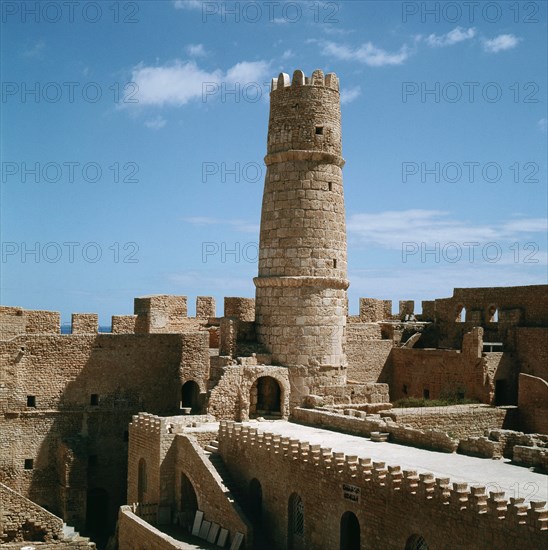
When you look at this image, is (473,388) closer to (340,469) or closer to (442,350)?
(442,350)

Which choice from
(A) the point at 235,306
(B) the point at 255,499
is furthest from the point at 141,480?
(A) the point at 235,306

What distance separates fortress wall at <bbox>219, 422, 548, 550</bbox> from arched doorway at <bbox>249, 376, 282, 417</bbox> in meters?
4.74

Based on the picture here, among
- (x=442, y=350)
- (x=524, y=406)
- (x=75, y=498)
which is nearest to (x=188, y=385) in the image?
(x=75, y=498)

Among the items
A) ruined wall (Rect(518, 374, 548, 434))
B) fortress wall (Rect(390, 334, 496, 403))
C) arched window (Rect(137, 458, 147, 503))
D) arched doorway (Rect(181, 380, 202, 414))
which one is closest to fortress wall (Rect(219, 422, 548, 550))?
arched window (Rect(137, 458, 147, 503))

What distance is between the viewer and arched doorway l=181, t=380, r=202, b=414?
31356mm

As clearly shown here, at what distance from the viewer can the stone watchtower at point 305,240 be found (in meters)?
28.9

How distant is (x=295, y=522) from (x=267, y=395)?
8604mm

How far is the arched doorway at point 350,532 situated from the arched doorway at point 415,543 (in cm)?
202

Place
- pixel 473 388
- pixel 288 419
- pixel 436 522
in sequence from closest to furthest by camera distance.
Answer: pixel 436 522, pixel 288 419, pixel 473 388

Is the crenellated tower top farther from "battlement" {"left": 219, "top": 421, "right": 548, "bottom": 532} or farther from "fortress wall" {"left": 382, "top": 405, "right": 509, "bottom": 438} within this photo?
"battlement" {"left": 219, "top": 421, "right": 548, "bottom": 532}

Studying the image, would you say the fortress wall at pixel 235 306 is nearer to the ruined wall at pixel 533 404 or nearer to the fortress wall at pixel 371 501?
the fortress wall at pixel 371 501

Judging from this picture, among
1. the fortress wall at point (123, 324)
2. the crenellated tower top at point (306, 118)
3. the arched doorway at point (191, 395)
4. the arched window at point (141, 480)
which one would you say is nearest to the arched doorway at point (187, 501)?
the arched window at point (141, 480)

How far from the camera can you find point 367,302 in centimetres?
3838

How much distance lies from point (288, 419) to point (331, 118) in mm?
10451
